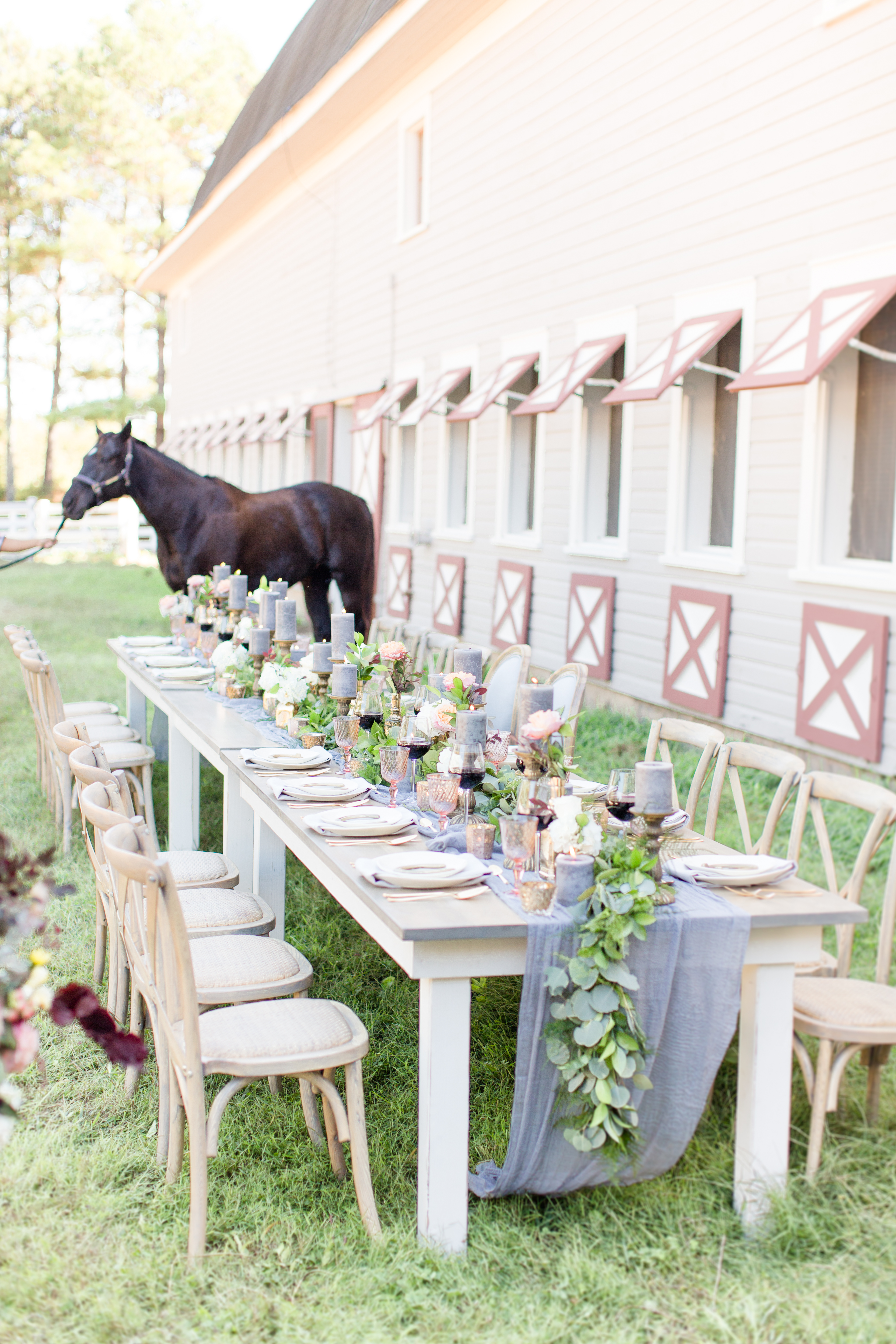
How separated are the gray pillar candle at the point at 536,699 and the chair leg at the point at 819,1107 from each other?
3.68 feet

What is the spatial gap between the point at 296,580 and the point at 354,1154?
8.37 m

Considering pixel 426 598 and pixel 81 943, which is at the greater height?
pixel 426 598

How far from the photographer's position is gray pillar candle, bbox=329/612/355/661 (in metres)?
5.09

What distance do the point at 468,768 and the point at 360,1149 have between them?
105 centimetres

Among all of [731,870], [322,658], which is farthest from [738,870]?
[322,658]

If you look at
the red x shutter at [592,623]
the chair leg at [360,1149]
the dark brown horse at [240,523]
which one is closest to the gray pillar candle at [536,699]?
the chair leg at [360,1149]

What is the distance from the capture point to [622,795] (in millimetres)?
3131

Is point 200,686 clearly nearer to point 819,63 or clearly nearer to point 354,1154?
point 354,1154

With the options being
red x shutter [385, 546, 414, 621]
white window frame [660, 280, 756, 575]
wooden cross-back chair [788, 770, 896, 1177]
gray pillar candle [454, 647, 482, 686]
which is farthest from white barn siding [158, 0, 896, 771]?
gray pillar candle [454, 647, 482, 686]

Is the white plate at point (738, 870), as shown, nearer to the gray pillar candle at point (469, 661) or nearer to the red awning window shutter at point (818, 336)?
the gray pillar candle at point (469, 661)

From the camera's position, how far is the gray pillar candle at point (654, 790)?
9.91 ft

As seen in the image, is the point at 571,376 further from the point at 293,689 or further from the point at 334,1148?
the point at 334,1148

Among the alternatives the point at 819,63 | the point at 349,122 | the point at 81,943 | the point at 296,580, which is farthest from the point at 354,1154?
the point at 349,122

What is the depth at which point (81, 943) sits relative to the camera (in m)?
5.29
